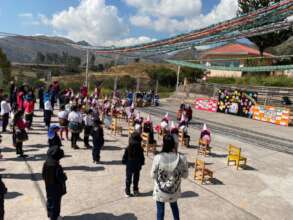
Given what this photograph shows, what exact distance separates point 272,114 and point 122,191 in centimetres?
1925

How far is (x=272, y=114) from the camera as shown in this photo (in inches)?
901

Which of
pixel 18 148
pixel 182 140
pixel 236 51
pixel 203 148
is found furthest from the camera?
pixel 236 51

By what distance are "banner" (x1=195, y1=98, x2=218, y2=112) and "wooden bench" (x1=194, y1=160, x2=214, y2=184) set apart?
65.1ft

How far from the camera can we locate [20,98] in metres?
13.4

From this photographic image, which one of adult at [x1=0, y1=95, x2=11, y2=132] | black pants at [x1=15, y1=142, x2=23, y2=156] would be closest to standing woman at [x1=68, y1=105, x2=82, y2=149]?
black pants at [x1=15, y1=142, x2=23, y2=156]

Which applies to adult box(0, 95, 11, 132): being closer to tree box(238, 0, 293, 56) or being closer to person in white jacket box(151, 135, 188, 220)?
person in white jacket box(151, 135, 188, 220)

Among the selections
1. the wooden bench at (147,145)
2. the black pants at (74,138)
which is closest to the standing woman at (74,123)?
the black pants at (74,138)

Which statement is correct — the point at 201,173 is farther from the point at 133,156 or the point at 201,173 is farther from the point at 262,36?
the point at 262,36

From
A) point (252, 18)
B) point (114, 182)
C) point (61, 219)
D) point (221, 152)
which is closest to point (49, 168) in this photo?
point (61, 219)

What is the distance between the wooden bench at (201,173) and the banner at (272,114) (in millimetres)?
16173

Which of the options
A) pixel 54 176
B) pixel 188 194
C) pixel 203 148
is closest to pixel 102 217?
pixel 54 176

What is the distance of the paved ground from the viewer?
243 inches

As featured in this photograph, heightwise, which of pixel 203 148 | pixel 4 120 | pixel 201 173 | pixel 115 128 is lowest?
pixel 201 173

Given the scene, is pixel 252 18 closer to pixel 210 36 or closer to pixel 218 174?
pixel 210 36
